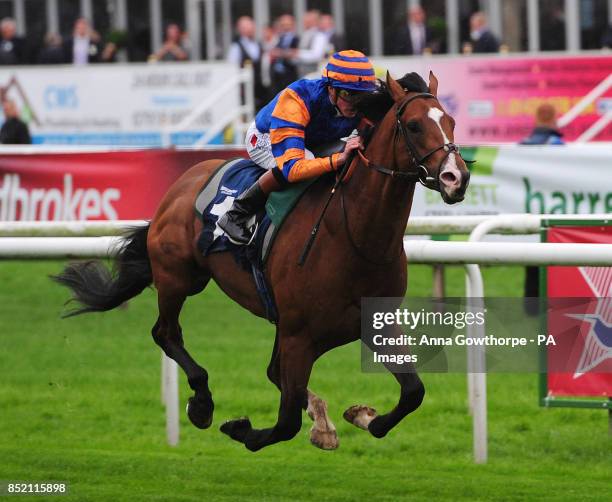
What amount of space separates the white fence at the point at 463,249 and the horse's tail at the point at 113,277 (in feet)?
0.33

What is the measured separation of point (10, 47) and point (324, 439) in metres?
15.4

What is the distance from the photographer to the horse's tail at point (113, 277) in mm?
6711

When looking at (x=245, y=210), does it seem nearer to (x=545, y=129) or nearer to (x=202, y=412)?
(x=202, y=412)

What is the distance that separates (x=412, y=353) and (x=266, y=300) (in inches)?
25.0

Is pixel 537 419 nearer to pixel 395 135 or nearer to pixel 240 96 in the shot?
pixel 395 135

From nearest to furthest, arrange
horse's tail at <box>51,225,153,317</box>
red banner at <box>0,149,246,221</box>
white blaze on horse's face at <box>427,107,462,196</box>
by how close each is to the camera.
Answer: white blaze on horse's face at <box>427,107,462,196</box>, horse's tail at <box>51,225,153,317</box>, red banner at <box>0,149,246,221</box>

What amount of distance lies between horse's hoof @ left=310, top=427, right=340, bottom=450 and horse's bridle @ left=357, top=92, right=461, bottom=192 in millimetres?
1118

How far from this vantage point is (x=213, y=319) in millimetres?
10789

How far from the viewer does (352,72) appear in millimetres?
5410

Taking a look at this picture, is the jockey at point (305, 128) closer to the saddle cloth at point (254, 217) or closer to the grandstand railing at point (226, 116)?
the saddle cloth at point (254, 217)

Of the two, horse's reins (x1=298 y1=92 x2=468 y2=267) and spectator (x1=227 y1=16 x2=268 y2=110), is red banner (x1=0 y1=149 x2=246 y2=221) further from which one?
spectator (x1=227 y1=16 x2=268 y2=110)

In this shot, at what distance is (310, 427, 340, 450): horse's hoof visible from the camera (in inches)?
222

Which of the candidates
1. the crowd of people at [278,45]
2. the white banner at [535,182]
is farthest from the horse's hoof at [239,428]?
the crowd of people at [278,45]

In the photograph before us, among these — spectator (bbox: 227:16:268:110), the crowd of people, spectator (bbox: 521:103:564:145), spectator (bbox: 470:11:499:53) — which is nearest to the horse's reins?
spectator (bbox: 521:103:564:145)
